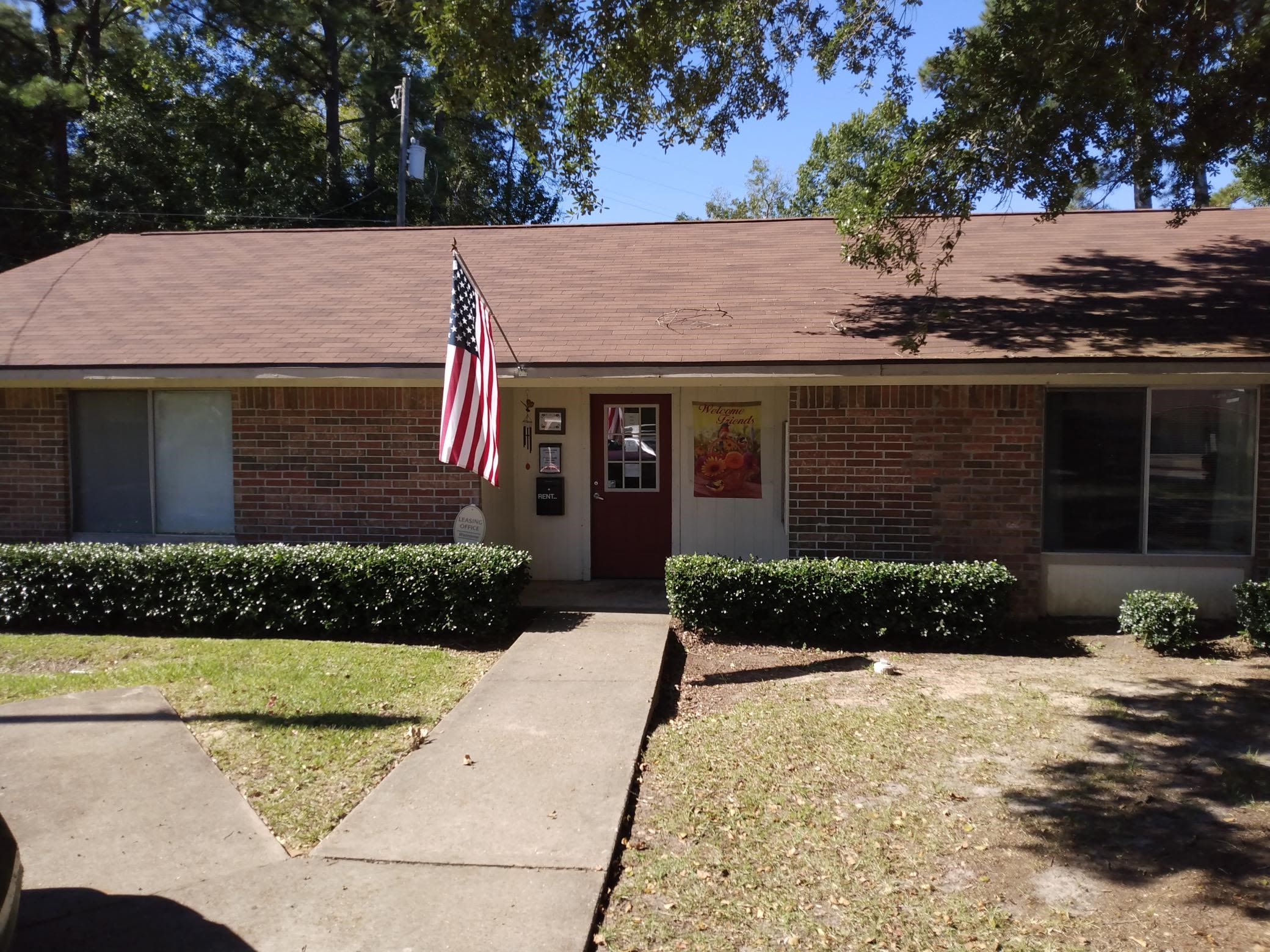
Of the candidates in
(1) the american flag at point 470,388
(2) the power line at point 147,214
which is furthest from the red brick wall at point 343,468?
(2) the power line at point 147,214

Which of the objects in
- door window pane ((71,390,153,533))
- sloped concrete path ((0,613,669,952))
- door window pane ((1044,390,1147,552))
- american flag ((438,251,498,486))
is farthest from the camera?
door window pane ((71,390,153,533))

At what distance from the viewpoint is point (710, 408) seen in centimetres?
1084

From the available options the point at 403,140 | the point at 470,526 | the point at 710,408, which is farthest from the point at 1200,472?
the point at 403,140

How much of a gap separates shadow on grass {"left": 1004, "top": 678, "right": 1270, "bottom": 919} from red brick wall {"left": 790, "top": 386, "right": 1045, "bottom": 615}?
2.40 m

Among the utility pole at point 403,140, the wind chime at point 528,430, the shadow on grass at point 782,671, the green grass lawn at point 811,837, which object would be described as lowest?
the green grass lawn at point 811,837

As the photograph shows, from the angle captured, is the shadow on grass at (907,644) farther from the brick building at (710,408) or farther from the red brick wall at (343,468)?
the red brick wall at (343,468)

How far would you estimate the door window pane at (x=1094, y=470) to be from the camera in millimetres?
9297

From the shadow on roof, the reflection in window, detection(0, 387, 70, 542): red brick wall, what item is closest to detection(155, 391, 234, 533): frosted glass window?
detection(0, 387, 70, 542): red brick wall

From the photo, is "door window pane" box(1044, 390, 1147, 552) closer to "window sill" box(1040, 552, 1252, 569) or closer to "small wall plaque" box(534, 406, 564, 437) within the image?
"window sill" box(1040, 552, 1252, 569)

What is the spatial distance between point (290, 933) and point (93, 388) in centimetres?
830

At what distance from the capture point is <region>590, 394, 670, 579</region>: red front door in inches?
433

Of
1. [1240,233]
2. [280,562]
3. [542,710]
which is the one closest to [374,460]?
[280,562]

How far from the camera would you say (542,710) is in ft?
21.8

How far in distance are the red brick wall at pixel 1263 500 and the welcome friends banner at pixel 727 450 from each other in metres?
4.62
